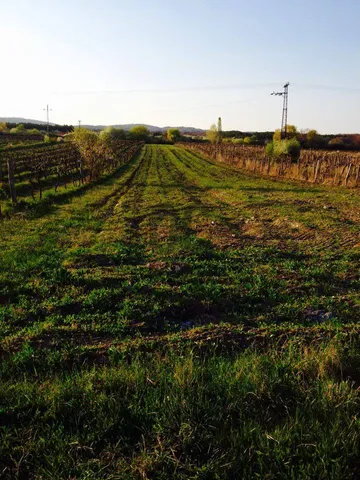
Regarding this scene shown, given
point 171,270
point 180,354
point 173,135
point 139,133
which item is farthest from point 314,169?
point 139,133

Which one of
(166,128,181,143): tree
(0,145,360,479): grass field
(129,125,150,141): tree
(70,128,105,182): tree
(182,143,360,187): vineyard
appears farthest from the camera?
(166,128,181,143): tree

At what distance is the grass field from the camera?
9.46ft

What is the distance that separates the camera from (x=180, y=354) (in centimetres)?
471

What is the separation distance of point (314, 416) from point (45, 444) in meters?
2.42

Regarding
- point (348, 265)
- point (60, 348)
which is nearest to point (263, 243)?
point (348, 265)

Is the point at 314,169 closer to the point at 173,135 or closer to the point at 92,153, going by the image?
the point at 92,153

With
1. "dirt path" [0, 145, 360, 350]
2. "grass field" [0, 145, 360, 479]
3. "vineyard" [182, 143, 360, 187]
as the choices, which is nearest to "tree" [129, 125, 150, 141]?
"vineyard" [182, 143, 360, 187]

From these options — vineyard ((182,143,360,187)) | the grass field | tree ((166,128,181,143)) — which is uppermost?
tree ((166,128,181,143))

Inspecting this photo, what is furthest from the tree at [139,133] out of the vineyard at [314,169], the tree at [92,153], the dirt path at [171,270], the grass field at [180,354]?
the grass field at [180,354]

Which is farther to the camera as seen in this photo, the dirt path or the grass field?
the dirt path

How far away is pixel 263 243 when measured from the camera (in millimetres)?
10797

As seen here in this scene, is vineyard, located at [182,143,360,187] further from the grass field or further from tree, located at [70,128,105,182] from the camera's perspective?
tree, located at [70,128,105,182]

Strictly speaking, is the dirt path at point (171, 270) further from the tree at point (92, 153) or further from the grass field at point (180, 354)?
the tree at point (92, 153)

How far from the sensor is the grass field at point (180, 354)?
2885 mm
